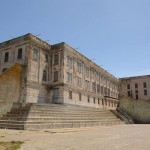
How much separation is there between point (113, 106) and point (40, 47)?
27.9 m

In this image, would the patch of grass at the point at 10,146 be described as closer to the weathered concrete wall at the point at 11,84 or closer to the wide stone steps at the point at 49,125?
the wide stone steps at the point at 49,125

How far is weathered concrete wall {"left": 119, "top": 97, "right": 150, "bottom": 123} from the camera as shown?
3445cm

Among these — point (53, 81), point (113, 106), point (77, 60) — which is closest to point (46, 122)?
point (53, 81)

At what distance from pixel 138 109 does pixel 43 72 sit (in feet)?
60.7

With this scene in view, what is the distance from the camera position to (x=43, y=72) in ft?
102

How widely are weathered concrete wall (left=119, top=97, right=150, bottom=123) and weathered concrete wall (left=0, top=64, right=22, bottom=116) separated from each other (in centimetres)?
2100

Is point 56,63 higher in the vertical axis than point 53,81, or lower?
higher

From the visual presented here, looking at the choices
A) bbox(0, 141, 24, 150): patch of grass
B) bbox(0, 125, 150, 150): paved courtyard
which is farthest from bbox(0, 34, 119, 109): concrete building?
bbox(0, 141, 24, 150): patch of grass

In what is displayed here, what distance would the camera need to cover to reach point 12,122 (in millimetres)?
16031

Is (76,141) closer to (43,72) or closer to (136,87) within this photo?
(43,72)

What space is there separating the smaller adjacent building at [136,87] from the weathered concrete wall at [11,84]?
126 feet

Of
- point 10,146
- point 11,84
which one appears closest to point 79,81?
point 11,84

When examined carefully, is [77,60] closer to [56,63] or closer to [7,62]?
[56,63]

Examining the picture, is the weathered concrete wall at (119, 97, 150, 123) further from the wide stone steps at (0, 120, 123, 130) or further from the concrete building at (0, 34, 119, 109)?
the wide stone steps at (0, 120, 123, 130)
